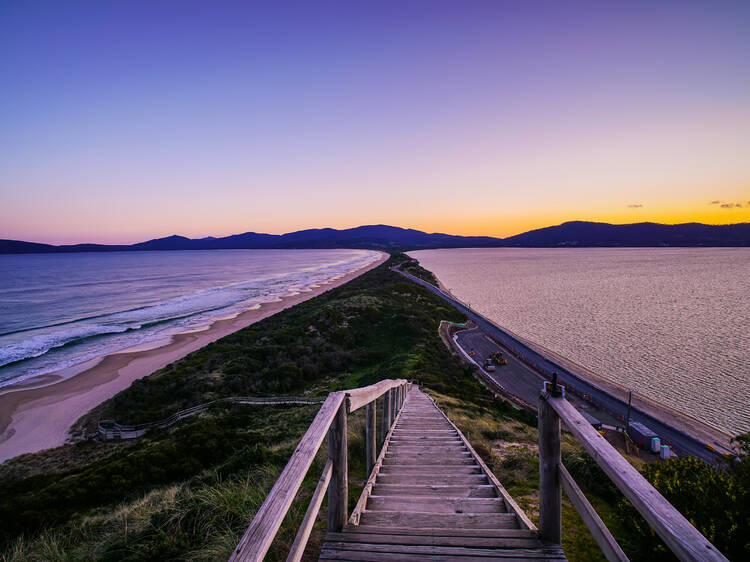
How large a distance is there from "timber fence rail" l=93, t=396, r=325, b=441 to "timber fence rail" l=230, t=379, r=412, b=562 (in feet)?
46.2

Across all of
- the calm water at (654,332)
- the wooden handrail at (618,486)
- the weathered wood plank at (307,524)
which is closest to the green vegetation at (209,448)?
the weathered wood plank at (307,524)

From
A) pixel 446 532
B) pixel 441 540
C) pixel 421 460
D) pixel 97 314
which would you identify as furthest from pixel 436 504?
pixel 97 314

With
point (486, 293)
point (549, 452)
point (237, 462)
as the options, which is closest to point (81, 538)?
point (237, 462)

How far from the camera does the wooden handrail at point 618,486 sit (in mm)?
1221

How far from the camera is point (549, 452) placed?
258 cm

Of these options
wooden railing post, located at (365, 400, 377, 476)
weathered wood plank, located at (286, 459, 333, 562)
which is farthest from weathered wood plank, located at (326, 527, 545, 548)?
wooden railing post, located at (365, 400, 377, 476)

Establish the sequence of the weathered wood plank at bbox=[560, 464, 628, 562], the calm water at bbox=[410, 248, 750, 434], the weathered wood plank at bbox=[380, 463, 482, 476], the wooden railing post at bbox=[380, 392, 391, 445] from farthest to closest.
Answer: the calm water at bbox=[410, 248, 750, 434]
the wooden railing post at bbox=[380, 392, 391, 445]
the weathered wood plank at bbox=[380, 463, 482, 476]
the weathered wood plank at bbox=[560, 464, 628, 562]

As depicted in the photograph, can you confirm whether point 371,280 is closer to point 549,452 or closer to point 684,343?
point 684,343

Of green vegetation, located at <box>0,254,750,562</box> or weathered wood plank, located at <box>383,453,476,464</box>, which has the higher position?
weathered wood plank, located at <box>383,453,476,464</box>

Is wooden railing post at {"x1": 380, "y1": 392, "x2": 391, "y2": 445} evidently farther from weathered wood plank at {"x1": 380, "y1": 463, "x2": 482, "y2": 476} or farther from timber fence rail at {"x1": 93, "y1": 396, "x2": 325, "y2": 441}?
timber fence rail at {"x1": 93, "y1": 396, "x2": 325, "y2": 441}

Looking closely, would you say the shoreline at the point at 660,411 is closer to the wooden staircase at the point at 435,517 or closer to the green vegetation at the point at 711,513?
the green vegetation at the point at 711,513

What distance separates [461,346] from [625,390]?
13006mm

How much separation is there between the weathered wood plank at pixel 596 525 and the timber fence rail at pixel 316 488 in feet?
4.66

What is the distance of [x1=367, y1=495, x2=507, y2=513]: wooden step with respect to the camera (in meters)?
3.38
